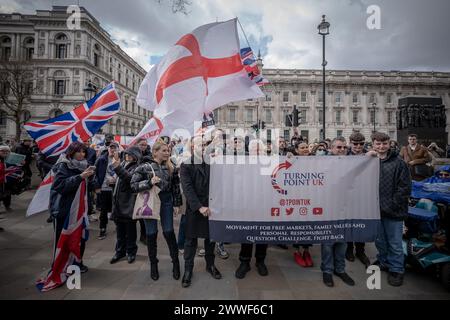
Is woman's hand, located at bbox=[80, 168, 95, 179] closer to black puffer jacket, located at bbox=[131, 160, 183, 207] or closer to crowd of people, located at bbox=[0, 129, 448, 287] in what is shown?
crowd of people, located at bbox=[0, 129, 448, 287]

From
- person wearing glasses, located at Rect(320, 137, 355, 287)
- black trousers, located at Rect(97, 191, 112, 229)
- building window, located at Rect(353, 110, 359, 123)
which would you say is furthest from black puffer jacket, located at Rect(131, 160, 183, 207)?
building window, located at Rect(353, 110, 359, 123)

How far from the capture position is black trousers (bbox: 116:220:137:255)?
3.77 metres

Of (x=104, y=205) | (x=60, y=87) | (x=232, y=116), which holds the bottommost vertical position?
(x=104, y=205)

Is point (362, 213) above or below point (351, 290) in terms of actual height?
above

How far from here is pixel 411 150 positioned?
18.5ft

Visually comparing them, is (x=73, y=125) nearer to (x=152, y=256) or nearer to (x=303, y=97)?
(x=152, y=256)

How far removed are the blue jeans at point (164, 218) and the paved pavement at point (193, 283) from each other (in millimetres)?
679

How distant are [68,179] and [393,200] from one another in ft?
14.3

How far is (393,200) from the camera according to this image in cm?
311

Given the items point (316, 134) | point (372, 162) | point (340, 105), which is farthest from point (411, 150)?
point (340, 105)

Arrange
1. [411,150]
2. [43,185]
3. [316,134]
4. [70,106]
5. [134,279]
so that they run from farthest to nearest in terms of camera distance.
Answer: [316,134] → [70,106] → [411,150] → [43,185] → [134,279]

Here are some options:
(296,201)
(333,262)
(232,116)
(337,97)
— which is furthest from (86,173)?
(337,97)

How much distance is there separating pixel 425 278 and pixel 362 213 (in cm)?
131

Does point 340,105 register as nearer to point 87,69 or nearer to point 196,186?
point 87,69
